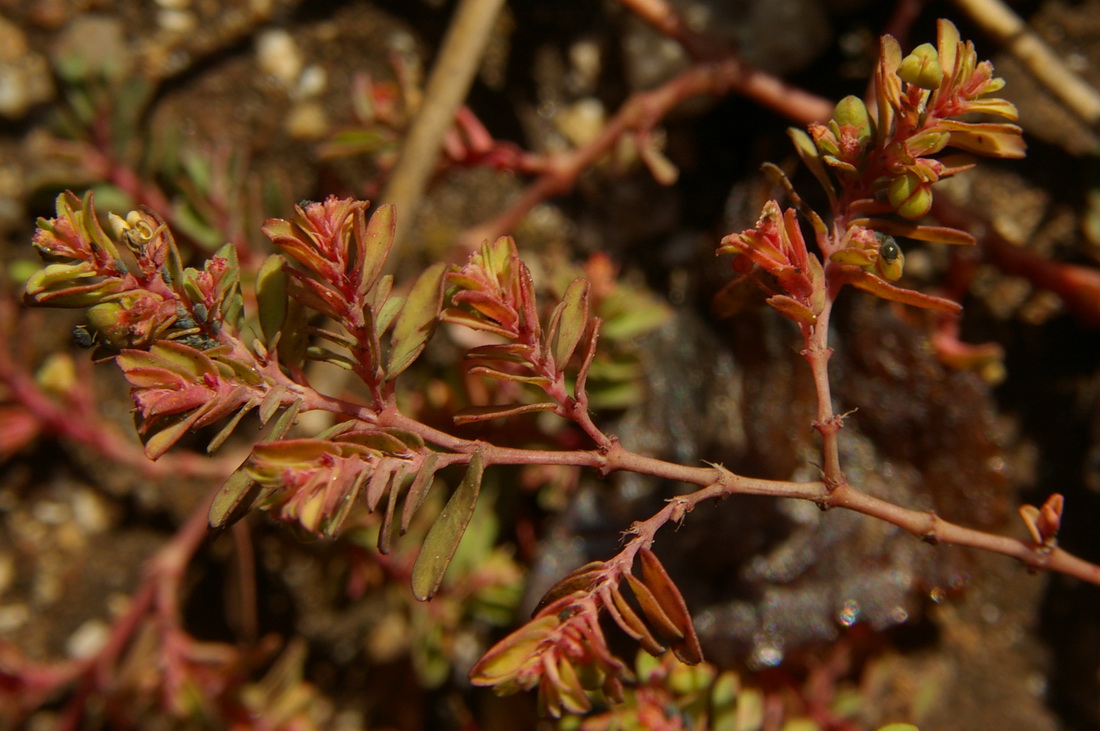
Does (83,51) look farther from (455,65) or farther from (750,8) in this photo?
(750,8)

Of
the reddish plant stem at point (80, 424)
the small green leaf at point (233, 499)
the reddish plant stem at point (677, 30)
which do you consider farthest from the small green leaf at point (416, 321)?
the reddish plant stem at point (80, 424)

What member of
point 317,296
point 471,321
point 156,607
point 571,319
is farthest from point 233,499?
point 156,607

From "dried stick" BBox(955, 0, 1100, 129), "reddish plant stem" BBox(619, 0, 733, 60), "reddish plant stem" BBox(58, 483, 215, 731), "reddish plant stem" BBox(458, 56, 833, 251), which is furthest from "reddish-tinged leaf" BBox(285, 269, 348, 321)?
"dried stick" BBox(955, 0, 1100, 129)

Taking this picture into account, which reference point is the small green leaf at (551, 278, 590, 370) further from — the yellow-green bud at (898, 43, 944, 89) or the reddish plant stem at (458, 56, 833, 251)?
the reddish plant stem at (458, 56, 833, 251)

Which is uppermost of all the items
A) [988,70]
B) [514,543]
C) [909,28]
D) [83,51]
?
[988,70]

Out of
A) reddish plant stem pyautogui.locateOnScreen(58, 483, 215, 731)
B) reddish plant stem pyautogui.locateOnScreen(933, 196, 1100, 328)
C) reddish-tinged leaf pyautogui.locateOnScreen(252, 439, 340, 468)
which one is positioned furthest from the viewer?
reddish plant stem pyautogui.locateOnScreen(58, 483, 215, 731)

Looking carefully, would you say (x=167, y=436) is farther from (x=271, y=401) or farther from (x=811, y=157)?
(x=811, y=157)

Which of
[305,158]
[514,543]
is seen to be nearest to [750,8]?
[305,158]

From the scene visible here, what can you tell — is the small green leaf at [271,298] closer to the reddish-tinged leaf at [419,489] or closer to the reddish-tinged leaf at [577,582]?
the reddish-tinged leaf at [419,489]
